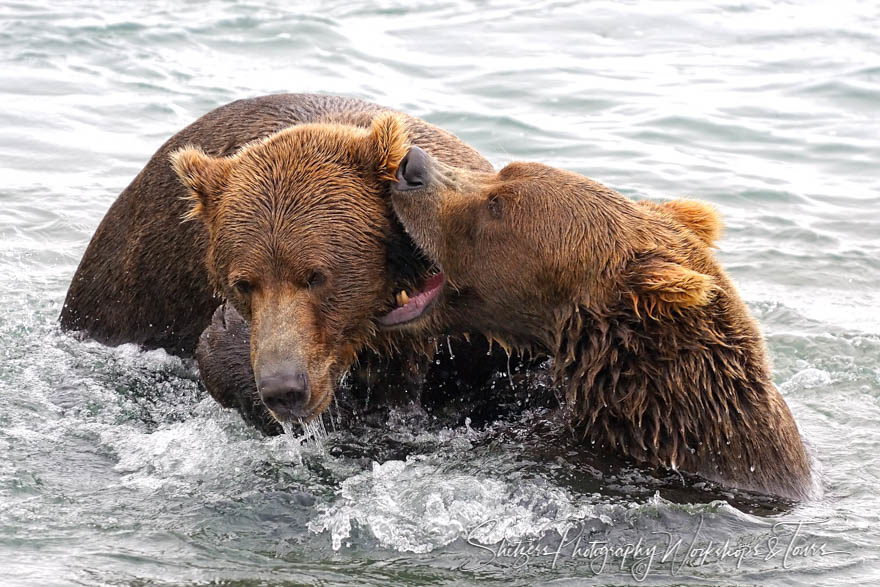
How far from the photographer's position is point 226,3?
18.8 m

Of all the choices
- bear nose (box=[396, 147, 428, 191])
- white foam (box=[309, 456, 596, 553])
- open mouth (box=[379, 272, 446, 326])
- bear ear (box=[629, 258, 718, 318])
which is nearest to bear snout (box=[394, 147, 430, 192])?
bear nose (box=[396, 147, 428, 191])

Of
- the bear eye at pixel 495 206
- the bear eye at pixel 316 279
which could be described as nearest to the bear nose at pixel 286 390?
the bear eye at pixel 316 279

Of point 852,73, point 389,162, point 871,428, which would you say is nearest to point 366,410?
point 389,162

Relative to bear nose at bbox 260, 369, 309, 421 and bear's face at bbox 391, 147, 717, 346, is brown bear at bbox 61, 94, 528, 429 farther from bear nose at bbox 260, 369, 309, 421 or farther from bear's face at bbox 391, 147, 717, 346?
bear's face at bbox 391, 147, 717, 346

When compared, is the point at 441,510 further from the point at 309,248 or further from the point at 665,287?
the point at 665,287

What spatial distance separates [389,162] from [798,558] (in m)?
2.65

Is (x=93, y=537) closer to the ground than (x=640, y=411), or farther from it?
closer to the ground

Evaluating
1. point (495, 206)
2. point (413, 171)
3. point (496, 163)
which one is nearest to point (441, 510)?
point (495, 206)

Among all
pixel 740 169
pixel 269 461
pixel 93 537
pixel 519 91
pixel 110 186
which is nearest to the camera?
pixel 93 537

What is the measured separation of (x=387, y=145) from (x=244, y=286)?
96cm

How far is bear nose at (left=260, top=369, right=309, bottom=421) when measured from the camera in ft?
19.4

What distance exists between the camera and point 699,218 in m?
6.54

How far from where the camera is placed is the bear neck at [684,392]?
601 cm

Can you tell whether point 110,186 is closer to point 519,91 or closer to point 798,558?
point 519,91
